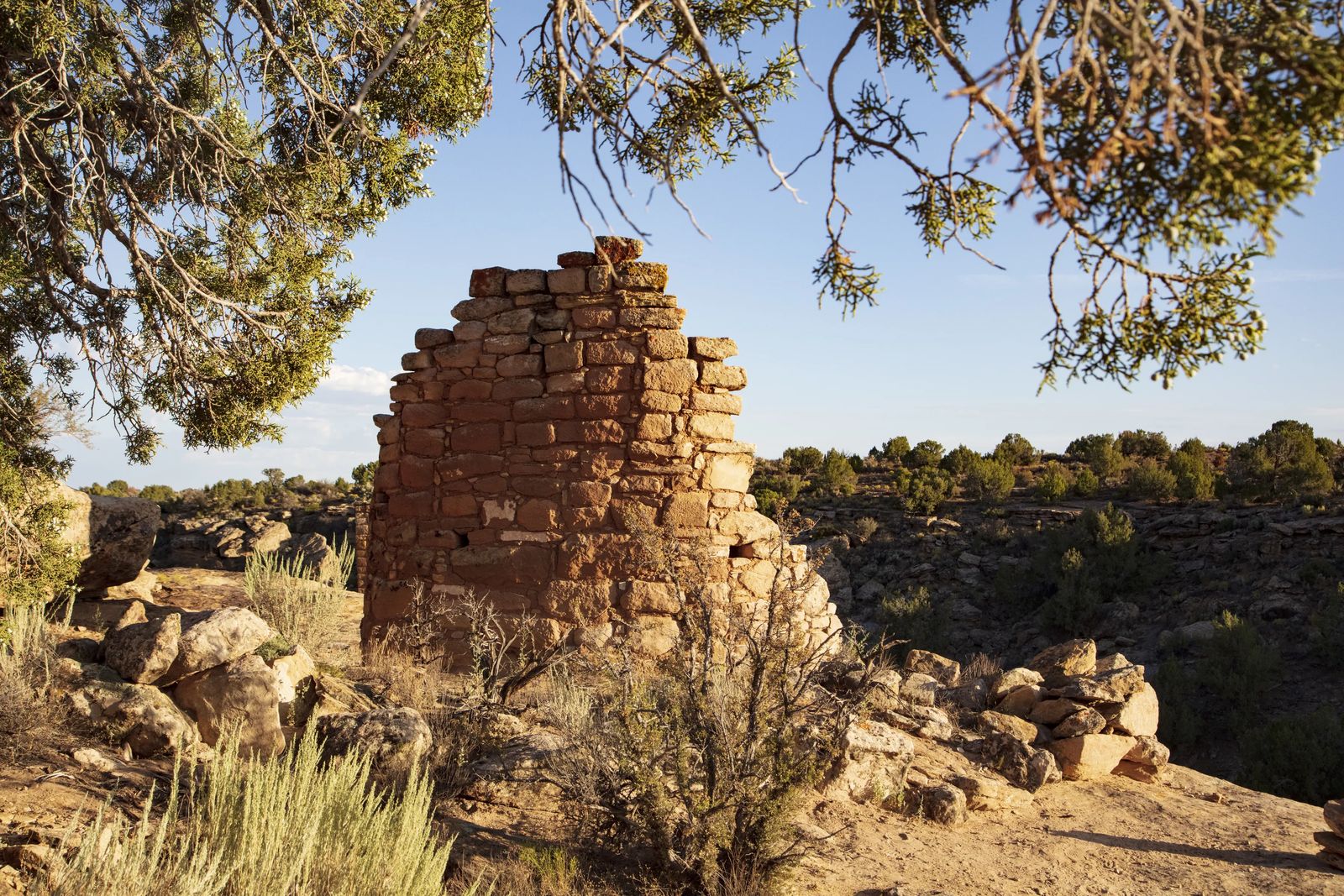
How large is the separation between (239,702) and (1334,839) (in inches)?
266

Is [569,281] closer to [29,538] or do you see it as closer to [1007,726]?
[29,538]

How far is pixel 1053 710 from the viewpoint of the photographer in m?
8.16

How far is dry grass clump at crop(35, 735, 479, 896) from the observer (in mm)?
3189

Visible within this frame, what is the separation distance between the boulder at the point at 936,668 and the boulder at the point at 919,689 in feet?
1.75

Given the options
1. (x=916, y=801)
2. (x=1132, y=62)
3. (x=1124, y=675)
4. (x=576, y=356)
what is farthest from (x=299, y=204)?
(x=1124, y=675)

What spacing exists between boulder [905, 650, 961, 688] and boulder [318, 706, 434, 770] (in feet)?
16.3

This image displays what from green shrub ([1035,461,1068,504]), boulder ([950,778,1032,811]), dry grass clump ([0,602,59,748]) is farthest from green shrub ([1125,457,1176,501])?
dry grass clump ([0,602,59,748])

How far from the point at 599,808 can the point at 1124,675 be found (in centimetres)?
514

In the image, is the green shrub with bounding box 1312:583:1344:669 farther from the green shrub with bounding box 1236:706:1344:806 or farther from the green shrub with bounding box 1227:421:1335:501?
the green shrub with bounding box 1227:421:1335:501

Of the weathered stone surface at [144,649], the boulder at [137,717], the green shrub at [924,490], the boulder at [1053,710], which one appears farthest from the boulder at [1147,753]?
the green shrub at [924,490]

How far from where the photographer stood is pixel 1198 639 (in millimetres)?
15945

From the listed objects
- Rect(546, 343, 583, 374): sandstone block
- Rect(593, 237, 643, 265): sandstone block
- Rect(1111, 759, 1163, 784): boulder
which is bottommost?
Rect(1111, 759, 1163, 784): boulder

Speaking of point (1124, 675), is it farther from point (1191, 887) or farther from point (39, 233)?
point (39, 233)

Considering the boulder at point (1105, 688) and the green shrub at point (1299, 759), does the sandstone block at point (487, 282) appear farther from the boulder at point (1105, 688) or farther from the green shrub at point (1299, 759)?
the green shrub at point (1299, 759)
